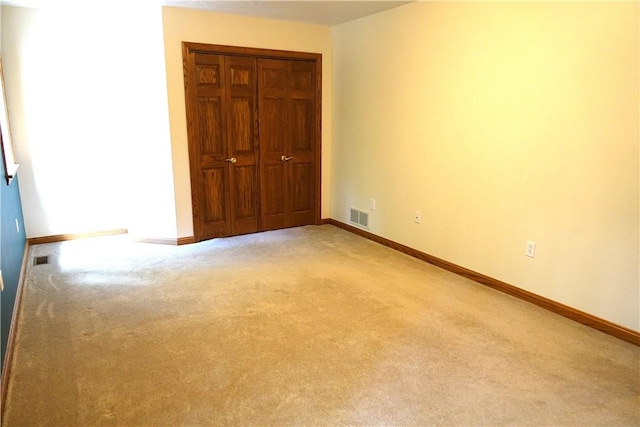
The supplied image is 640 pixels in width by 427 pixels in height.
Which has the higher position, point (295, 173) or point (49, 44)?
point (49, 44)

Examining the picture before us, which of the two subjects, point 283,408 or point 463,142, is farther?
point 463,142

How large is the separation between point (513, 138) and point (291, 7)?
236 cm

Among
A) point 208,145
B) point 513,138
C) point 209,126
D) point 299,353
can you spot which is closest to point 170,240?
point 208,145

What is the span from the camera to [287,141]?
514 centimetres

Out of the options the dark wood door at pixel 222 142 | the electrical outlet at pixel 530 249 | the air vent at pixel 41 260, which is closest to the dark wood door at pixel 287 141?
the dark wood door at pixel 222 142

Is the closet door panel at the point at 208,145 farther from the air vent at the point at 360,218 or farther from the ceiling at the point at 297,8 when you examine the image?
the air vent at the point at 360,218

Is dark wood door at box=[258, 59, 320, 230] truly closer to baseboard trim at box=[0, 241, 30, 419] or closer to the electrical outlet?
baseboard trim at box=[0, 241, 30, 419]

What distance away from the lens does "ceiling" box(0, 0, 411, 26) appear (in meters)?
3.99

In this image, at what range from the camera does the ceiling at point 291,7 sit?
3990 millimetres

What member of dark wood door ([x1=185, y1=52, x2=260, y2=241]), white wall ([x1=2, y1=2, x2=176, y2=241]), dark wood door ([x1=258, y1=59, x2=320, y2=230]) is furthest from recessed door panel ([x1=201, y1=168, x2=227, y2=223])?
dark wood door ([x1=258, y1=59, x2=320, y2=230])

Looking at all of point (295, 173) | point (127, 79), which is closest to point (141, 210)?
point (127, 79)

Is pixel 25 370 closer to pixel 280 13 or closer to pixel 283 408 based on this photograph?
pixel 283 408

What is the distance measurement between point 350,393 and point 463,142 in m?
2.32

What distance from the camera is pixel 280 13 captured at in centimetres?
441
